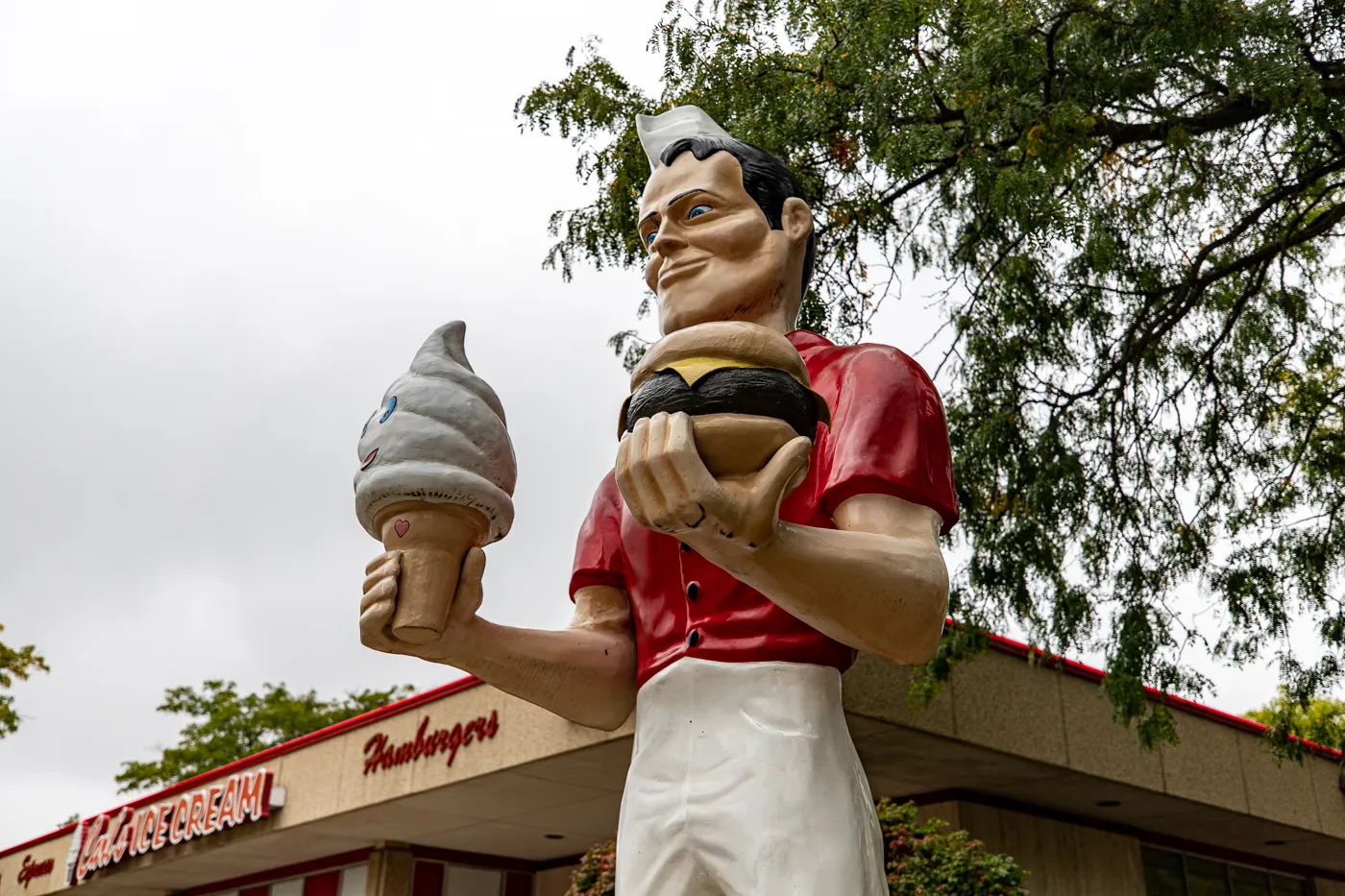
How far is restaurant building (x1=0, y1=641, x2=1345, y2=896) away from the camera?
11.4 meters

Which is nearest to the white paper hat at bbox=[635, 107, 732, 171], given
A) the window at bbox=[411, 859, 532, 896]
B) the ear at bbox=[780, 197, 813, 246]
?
the ear at bbox=[780, 197, 813, 246]

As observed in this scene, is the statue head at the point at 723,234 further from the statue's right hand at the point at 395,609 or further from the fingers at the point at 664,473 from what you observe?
the fingers at the point at 664,473

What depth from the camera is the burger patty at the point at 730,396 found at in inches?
73.3

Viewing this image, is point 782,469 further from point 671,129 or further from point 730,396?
point 671,129

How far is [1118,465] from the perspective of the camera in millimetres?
7930

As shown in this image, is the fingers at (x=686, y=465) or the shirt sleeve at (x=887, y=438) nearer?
the fingers at (x=686, y=465)

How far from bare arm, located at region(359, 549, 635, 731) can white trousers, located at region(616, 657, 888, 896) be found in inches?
9.1

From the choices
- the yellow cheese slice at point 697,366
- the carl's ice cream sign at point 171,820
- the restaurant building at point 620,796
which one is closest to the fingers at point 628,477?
the yellow cheese slice at point 697,366

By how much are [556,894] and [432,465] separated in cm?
1536

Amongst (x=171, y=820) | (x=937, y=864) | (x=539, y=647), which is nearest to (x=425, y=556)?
(x=539, y=647)

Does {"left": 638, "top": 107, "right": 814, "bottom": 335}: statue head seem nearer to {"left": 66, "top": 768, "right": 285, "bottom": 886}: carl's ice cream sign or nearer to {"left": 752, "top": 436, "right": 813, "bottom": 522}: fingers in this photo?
{"left": 752, "top": 436, "right": 813, "bottom": 522}: fingers

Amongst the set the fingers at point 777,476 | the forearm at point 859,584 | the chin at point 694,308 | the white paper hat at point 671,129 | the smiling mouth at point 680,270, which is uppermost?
the white paper hat at point 671,129

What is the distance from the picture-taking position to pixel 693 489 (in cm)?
178

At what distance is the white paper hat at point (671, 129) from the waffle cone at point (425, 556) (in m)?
1.08
